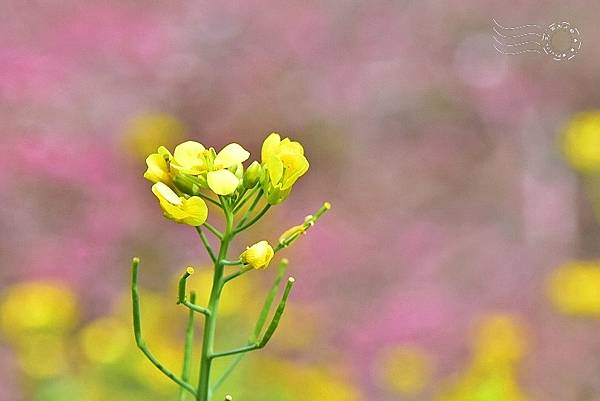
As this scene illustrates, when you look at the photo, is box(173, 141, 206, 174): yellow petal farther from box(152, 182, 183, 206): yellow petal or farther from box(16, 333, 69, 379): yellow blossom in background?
box(16, 333, 69, 379): yellow blossom in background

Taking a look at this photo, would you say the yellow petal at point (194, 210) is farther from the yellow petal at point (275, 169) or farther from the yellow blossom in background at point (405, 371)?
the yellow blossom in background at point (405, 371)

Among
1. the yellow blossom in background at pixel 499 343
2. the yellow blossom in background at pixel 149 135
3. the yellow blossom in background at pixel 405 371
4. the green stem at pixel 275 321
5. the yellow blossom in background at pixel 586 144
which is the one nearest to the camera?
the green stem at pixel 275 321

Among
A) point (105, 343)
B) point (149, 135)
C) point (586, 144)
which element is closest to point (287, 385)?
point (105, 343)

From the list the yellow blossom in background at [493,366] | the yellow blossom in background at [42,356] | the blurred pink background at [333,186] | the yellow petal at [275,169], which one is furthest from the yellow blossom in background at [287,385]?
the yellow petal at [275,169]

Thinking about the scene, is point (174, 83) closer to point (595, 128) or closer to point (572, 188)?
point (572, 188)

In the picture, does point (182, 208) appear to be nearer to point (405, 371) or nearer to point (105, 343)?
point (105, 343)

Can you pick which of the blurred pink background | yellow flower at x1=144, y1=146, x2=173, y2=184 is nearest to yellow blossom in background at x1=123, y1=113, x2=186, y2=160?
the blurred pink background
